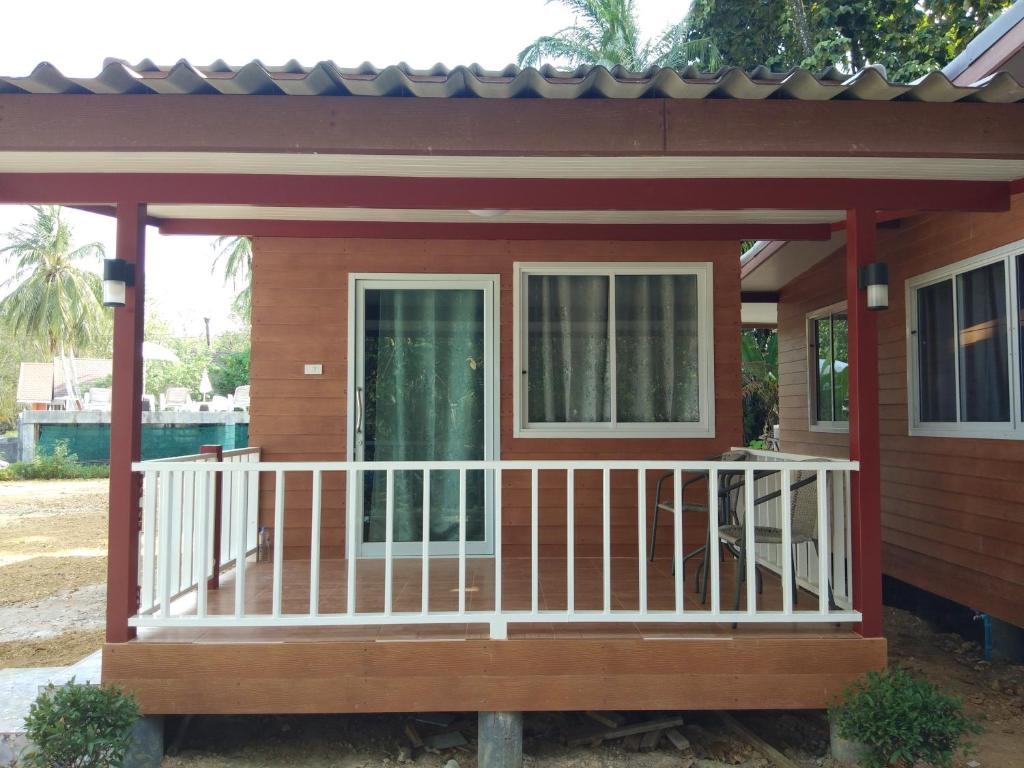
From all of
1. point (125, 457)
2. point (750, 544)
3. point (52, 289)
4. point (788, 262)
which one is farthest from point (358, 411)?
point (52, 289)

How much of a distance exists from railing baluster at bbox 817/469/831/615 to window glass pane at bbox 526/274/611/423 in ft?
6.43

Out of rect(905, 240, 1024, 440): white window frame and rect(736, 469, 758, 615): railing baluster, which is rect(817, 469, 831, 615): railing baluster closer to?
rect(736, 469, 758, 615): railing baluster

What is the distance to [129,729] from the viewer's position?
3.01 m

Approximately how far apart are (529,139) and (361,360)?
2.55m

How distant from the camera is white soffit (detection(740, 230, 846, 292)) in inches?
230

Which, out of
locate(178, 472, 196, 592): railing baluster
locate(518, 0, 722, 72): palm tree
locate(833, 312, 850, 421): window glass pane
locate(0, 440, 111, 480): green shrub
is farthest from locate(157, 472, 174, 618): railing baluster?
locate(518, 0, 722, 72): palm tree

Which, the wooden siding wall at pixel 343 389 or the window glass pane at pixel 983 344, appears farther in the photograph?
the wooden siding wall at pixel 343 389

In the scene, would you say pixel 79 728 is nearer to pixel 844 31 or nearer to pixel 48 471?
pixel 844 31

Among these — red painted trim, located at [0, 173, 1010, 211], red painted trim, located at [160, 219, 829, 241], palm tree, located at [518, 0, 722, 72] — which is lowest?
red painted trim, located at [0, 173, 1010, 211]

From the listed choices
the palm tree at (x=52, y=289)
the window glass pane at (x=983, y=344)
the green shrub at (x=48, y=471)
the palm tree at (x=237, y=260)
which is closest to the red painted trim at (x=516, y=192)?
the window glass pane at (x=983, y=344)

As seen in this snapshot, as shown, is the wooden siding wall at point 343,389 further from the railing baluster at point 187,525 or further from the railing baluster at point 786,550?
the railing baluster at point 786,550

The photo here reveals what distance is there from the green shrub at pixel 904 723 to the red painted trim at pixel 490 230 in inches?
106

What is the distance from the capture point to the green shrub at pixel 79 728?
9.31ft

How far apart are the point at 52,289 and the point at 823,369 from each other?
25427 mm
